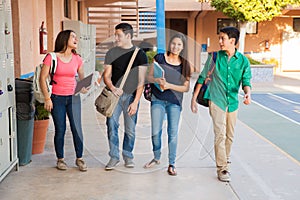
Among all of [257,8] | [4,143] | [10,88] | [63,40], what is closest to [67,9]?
[257,8]

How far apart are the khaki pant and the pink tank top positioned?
1.58 m

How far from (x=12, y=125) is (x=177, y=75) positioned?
1.91 metres

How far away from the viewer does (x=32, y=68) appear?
23.3 ft

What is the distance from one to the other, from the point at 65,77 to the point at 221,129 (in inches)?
71.8

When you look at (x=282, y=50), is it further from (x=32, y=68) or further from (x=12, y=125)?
(x=12, y=125)

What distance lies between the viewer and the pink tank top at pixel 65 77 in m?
4.87

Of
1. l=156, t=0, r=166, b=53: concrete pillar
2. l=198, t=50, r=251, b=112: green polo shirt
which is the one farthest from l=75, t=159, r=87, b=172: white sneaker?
l=156, t=0, r=166, b=53: concrete pillar

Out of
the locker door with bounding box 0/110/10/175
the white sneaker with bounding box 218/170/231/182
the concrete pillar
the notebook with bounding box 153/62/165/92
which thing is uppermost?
the concrete pillar

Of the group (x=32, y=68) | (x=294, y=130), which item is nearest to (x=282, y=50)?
(x=294, y=130)

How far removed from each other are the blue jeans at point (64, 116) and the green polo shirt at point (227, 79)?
1551 millimetres

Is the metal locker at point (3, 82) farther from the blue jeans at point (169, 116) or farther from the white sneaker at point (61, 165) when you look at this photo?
the blue jeans at point (169, 116)

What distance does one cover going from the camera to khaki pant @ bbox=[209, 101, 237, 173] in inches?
189

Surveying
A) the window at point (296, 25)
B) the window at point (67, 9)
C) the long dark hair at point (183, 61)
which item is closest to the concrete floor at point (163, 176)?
the long dark hair at point (183, 61)

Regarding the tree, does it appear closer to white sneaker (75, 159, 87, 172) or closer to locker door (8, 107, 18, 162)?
white sneaker (75, 159, 87, 172)
